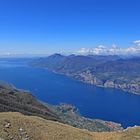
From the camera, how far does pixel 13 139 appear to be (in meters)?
35.6

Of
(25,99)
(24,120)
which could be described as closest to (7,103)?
(25,99)

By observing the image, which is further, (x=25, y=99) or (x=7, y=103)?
(x=25, y=99)

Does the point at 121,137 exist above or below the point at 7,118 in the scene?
below

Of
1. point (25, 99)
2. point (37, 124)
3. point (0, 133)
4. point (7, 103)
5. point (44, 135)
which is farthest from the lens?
point (25, 99)

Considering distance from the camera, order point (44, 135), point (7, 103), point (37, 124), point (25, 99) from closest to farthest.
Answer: point (44, 135)
point (37, 124)
point (7, 103)
point (25, 99)

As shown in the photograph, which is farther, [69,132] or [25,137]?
[69,132]

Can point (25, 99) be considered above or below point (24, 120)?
below

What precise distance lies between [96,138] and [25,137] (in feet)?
36.0

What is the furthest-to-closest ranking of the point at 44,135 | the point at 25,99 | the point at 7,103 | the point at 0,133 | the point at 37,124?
the point at 25,99
the point at 7,103
the point at 37,124
the point at 44,135
the point at 0,133

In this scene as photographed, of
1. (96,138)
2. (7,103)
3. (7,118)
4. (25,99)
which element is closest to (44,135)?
(7,118)

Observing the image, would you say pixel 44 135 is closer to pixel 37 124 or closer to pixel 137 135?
pixel 37 124

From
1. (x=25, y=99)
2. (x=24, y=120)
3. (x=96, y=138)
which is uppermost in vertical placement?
(x=24, y=120)

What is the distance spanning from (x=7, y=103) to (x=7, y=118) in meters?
96.5

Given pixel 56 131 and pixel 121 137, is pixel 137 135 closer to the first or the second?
pixel 121 137
